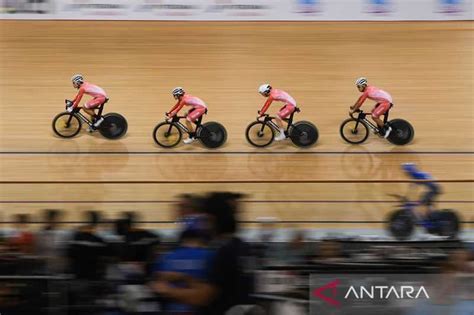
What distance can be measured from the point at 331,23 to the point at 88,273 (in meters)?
11.2

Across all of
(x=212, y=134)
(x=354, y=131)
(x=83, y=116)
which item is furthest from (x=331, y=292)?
(x=83, y=116)

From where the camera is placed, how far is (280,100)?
12969 millimetres

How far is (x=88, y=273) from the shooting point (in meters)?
4.03

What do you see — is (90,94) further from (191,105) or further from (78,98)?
(191,105)

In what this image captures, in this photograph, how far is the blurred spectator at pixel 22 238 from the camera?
14.5 feet

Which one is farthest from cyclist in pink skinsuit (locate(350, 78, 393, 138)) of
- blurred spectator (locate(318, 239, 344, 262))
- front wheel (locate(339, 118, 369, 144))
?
blurred spectator (locate(318, 239, 344, 262))

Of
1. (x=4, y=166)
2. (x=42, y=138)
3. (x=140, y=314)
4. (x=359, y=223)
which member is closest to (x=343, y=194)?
(x=359, y=223)

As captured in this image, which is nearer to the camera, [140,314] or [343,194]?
[140,314]

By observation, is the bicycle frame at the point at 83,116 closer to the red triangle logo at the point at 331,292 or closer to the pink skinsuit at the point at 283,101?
the pink skinsuit at the point at 283,101

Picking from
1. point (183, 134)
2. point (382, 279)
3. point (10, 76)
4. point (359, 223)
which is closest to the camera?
point (382, 279)

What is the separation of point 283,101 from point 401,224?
6.49 metres

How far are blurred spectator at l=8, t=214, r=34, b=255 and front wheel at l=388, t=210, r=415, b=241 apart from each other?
2605 mm

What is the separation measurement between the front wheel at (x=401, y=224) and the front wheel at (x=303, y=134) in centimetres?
512

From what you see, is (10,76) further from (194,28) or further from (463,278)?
(463,278)
